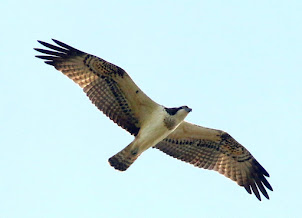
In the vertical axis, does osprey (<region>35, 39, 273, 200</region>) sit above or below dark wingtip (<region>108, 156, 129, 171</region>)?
above

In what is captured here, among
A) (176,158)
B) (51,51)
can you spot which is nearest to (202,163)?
(176,158)

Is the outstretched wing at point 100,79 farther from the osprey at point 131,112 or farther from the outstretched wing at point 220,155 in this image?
the outstretched wing at point 220,155

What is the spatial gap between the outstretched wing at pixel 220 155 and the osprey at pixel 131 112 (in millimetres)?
23

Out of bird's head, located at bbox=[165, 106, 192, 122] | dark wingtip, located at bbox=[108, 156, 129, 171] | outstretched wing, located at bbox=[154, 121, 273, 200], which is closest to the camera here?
bird's head, located at bbox=[165, 106, 192, 122]

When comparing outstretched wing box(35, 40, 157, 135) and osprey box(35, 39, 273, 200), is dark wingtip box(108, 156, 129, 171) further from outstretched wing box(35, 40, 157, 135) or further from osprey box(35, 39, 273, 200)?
outstretched wing box(35, 40, 157, 135)

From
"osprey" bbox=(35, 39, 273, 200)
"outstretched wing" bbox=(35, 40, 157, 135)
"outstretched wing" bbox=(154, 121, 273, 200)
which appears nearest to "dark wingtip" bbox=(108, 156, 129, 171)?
"osprey" bbox=(35, 39, 273, 200)

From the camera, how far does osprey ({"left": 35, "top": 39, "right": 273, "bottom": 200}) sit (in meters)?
15.7

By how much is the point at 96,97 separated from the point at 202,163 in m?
3.05

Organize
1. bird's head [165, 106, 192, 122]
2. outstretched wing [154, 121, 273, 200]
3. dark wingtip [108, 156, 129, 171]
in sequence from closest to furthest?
bird's head [165, 106, 192, 122] < dark wingtip [108, 156, 129, 171] < outstretched wing [154, 121, 273, 200]

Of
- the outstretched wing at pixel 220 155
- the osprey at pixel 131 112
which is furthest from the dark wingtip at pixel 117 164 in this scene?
the outstretched wing at pixel 220 155

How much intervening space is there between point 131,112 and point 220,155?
8.05 feet

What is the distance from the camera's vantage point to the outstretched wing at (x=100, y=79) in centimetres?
1580

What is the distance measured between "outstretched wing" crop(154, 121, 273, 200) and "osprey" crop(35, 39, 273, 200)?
0.02 metres

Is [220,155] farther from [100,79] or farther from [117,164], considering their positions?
[100,79]
